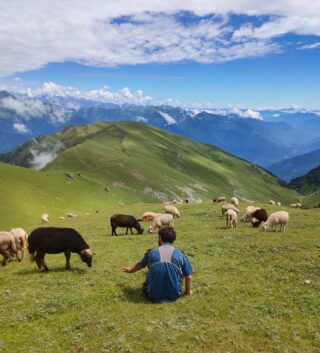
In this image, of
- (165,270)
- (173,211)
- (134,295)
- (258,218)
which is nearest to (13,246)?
(134,295)

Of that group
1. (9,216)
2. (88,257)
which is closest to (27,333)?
(88,257)

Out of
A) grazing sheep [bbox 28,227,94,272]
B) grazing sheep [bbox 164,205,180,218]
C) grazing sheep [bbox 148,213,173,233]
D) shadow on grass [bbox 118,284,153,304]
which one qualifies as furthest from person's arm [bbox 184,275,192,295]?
grazing sheep [bbox 164,205,180,218]

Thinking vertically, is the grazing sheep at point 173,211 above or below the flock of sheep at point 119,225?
above

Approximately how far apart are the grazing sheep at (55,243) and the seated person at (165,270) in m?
7.07

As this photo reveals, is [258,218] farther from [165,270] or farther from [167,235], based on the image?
[165,270]

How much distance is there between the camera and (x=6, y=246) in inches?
1026

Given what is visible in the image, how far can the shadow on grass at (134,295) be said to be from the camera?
16609 millimetres

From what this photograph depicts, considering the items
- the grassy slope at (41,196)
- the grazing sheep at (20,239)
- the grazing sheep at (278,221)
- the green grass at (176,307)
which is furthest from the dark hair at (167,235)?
the grassy slope at (41,196)

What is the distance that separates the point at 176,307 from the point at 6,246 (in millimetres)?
15351

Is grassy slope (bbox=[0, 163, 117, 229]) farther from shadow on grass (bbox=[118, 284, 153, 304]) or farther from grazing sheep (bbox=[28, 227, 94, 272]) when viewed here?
shadow on grass (bbox=[118, 284, 153, 304])

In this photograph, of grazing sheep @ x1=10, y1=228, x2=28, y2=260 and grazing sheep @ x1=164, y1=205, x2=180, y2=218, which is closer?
grazing sheep @ x1=10, y1=228, x2=28, y2=260

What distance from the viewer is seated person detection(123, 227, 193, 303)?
52.2 ft

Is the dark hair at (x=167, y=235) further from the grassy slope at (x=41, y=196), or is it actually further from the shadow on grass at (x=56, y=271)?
the grassy slope at (x=41, y=196)

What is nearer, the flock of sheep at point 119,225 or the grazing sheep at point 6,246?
the flock of sheep at point 119,225
